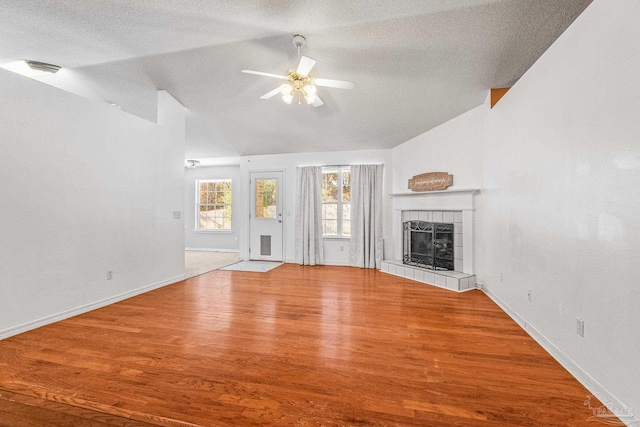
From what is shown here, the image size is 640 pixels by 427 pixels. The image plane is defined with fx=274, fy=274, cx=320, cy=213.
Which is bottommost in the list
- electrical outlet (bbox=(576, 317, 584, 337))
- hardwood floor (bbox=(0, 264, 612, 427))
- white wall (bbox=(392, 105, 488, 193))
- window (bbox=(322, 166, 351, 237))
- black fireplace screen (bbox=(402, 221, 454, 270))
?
hardwood floor (bbox=(0, 264, 612, 427))

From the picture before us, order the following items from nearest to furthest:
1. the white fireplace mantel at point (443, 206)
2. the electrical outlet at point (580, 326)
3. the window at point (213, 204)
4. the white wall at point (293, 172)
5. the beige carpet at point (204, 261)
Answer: the electrical outlet at point (580, 326), the white fireplace mantel at point (443, 206), the beige carpet at point (204, 261), the white wall at point (293, 172), the window at point (213, 204)

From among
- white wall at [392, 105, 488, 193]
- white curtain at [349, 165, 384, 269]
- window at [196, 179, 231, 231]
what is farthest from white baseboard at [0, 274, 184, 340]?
white wall at [392, 105, 488, 193]

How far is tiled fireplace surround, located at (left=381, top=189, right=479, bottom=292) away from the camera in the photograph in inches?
162

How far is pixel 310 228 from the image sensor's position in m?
6.03

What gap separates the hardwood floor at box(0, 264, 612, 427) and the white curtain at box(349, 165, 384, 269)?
7.63 feet

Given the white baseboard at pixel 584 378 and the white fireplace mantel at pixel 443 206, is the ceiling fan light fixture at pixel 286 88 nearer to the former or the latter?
the white fireplace mantel at pixel 443 206

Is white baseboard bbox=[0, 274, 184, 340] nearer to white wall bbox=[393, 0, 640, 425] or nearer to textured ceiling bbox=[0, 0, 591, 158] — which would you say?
textured ceiling bbox=[0, 0, 591, 158]

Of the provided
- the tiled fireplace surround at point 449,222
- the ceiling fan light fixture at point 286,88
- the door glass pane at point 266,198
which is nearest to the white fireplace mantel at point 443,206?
the tiled fireplace surround at point 449,222

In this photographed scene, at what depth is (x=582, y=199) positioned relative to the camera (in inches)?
73.0

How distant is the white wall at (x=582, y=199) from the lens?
4.94ft

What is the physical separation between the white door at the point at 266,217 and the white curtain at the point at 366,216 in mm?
1717

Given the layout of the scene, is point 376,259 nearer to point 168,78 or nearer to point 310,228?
point 310,228

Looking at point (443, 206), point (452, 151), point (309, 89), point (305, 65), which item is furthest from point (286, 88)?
point (443, 206)

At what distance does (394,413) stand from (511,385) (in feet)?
2.82
